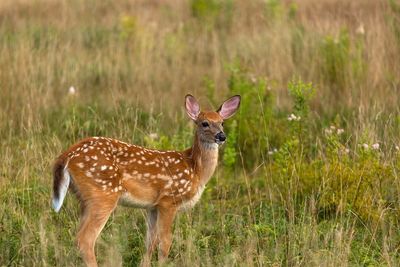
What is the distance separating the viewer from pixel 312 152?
8.86m

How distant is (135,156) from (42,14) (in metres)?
9.51

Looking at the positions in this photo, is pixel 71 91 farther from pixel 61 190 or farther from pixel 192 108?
pixel 61 190

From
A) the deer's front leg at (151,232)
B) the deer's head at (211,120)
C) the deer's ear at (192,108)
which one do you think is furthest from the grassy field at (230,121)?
the deer's ear at (192,108)

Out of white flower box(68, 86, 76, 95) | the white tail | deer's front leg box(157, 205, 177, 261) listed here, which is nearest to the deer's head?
deer's front leg box(157, 205, 177, 261)

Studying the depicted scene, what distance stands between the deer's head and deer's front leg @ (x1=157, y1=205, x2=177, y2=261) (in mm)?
657

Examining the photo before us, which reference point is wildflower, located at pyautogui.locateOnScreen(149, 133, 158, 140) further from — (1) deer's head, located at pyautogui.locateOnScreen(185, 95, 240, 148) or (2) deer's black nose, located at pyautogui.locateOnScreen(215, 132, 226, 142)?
(2) deer's black nose, located at pyautogui.locateOnScreen(215, 132, 226, 142)

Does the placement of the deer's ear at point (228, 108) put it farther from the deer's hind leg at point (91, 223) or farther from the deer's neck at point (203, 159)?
the deer's hind leg at point (91, 223)

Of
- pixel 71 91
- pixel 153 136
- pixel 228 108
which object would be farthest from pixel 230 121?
pixel 228 108

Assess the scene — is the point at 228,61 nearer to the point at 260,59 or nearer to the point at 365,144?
the point at 260,59

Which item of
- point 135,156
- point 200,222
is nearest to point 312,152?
point 200,222

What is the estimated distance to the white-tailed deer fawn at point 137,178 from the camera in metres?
6.33

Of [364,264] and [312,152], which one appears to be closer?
[364,264]

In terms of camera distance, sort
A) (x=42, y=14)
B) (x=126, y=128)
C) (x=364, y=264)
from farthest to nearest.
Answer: (x=42, y=14)
(x=126, y=128)
(x=364, y=264)

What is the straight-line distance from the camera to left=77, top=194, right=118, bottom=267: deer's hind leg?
6.27 metres
